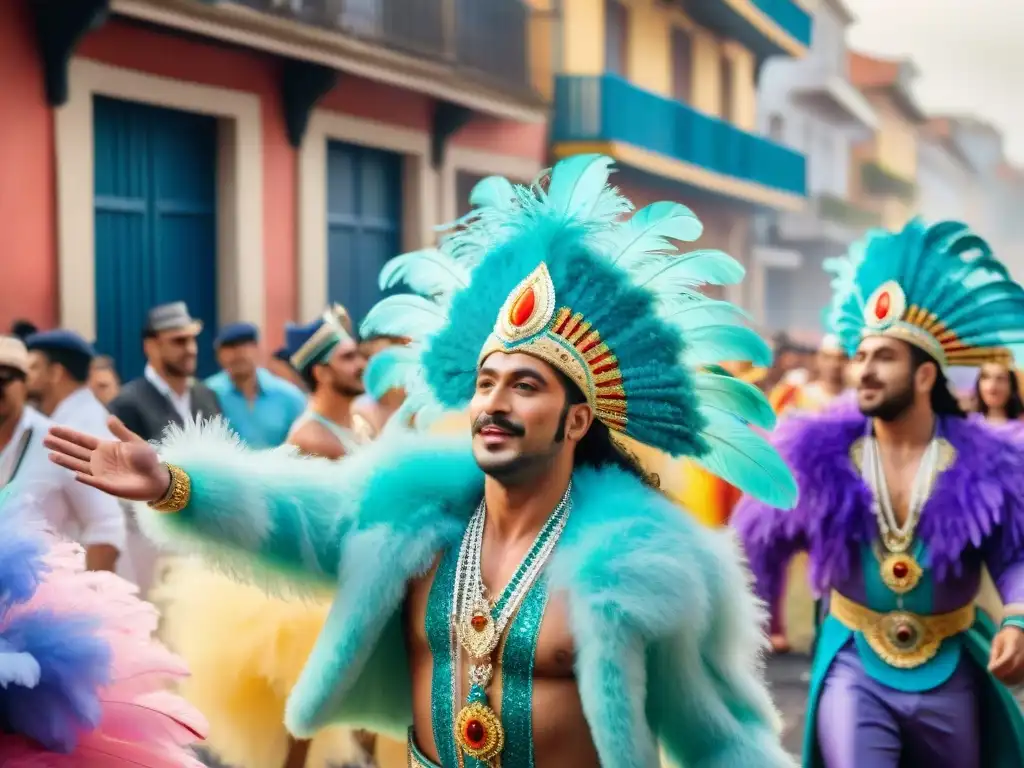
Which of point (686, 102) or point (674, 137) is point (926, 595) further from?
point (686, 102)

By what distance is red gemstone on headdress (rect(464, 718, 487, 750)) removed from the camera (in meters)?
3.58

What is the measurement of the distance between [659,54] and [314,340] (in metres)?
18.3

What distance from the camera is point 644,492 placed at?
12.4ft

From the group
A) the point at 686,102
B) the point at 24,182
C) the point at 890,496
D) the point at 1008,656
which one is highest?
the point at 686,102

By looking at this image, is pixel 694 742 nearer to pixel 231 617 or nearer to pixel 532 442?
pixel 532 442

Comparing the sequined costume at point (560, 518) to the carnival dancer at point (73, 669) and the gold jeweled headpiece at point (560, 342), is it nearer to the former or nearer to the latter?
the gold jeweled headpiece at point (560, 342)

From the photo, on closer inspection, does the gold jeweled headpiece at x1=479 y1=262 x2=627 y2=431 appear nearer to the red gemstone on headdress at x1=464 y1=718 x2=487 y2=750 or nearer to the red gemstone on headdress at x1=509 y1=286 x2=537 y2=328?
the red gemstone on headdress at x1=509 y1=286 x2=537 y2=328

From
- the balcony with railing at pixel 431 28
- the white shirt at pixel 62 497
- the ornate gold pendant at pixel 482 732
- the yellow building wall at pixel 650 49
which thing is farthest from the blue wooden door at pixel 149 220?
the yellow building wall at pixel 650 49

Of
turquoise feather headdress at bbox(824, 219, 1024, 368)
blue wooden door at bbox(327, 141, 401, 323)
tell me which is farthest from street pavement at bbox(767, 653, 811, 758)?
blue wooden door at bbox(327, 141, 401, 323)

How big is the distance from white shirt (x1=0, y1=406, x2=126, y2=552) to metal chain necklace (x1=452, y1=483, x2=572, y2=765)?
10.1 ft

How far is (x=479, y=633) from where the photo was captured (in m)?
3.61

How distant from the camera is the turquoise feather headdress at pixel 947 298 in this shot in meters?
5.61

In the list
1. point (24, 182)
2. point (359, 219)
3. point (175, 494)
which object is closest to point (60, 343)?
point (24, 182)

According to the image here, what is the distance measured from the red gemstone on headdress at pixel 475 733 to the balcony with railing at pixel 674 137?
17224 mm
